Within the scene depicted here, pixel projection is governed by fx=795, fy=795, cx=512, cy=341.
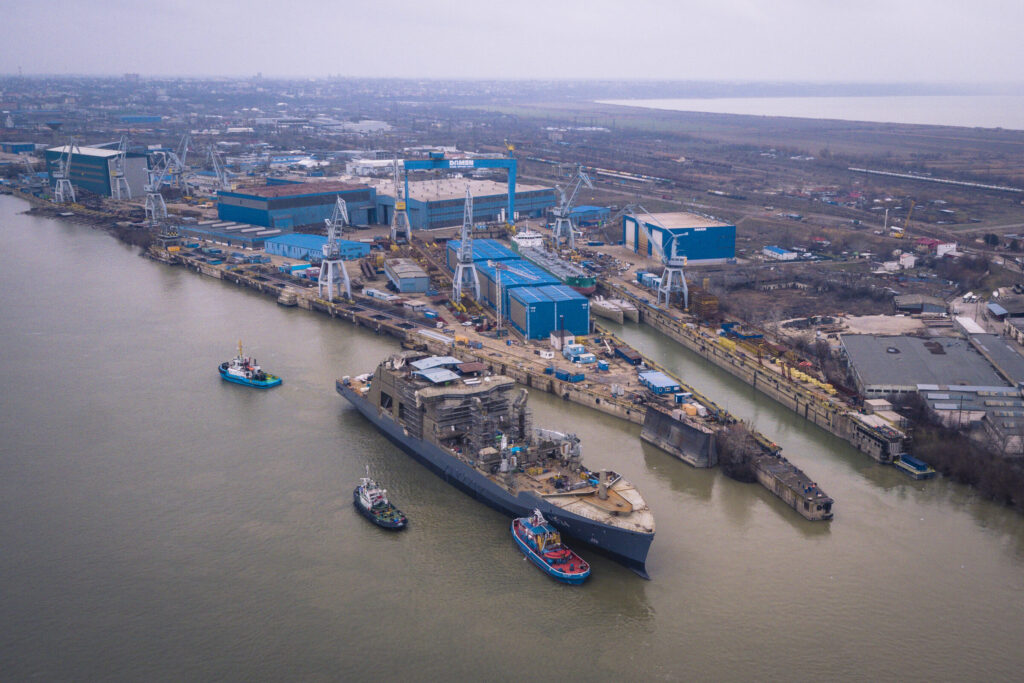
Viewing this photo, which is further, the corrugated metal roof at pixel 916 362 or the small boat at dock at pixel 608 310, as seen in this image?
the small boat at dock at pixel 608 310

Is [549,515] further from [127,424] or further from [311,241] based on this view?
[311,241]

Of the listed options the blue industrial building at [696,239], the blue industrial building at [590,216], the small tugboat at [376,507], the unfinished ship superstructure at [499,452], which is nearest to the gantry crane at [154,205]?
the blue industrial building at [590,216]

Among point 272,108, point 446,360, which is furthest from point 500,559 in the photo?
point 272,108

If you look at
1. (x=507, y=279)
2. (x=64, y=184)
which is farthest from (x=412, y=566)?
(x=64, y=184)

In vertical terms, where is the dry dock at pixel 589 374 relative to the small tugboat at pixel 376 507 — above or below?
above

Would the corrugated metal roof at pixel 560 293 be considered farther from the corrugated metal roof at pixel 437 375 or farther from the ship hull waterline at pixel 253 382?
the ship hull waterline at pixel 253 382

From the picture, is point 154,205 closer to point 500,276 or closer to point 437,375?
point 500,276
